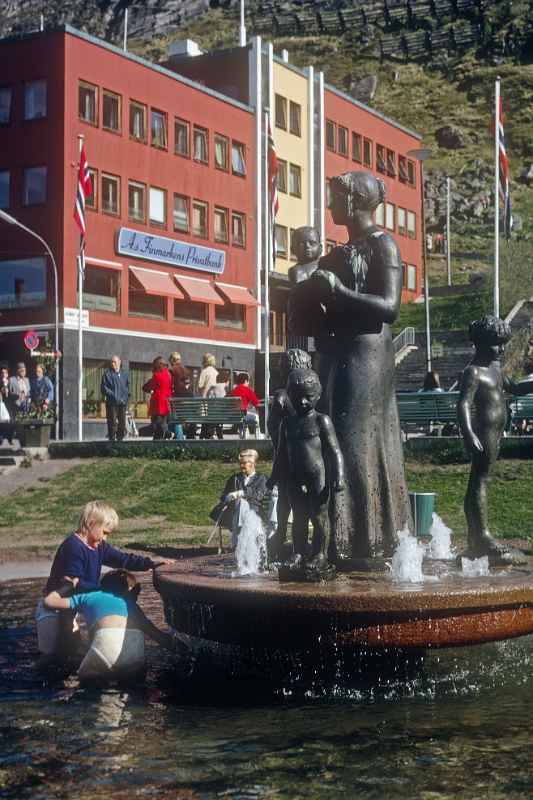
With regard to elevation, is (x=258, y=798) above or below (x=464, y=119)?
below

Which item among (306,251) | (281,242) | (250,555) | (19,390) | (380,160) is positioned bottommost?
(250,555)

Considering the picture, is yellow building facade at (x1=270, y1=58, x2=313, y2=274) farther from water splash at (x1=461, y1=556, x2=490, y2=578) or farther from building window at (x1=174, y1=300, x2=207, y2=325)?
water splash at (x1=461, y1=556, x2=490, y2=578)

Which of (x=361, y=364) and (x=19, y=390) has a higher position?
(x=19, y=390)

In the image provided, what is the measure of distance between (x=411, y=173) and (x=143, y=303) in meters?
26.8

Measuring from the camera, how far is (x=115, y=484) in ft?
78.7

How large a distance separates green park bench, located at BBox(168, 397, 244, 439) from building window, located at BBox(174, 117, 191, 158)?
23.7 metres

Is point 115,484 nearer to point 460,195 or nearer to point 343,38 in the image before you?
point 460,195

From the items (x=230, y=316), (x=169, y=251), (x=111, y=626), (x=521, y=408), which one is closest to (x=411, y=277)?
(x=230, y=316)

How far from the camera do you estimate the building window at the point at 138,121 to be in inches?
1886

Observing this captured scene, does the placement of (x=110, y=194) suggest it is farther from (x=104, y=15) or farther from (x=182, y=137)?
(x=104, y=15)

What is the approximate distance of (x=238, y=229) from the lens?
54500 mm

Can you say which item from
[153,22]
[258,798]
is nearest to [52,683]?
[258,798]

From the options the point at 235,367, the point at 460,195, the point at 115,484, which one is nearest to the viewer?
the point at 115,484

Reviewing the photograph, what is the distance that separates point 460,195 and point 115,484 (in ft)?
233
